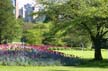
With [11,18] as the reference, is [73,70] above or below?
below

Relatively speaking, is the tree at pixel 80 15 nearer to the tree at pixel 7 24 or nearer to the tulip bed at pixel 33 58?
the tulip bed at pixel 33 58

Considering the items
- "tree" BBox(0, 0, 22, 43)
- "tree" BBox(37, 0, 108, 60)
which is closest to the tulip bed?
"tree" BBox(37, 0, 108, 60)

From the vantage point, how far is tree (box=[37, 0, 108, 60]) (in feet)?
92.7

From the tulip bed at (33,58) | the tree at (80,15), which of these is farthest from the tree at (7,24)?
the tulip bed at (33,58)

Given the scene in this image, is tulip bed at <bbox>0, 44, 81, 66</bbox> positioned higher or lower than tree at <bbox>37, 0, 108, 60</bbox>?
lower

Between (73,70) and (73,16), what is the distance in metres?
9.38

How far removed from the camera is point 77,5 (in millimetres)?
29203

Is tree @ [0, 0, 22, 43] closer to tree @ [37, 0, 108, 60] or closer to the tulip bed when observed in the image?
tree @ [37, 0, 108, 60]

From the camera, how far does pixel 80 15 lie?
28359mm

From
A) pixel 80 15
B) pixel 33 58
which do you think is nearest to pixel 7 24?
pixel 80 15

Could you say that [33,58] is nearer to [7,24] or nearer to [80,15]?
[80,15]

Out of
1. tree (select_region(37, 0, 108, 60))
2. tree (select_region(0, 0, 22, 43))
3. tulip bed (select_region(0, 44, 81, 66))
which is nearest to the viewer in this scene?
tulip bed (select_region(0, 44, 81, 66))

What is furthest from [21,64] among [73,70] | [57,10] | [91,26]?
[91,26]

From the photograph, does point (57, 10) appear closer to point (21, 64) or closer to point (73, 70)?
point (21, 64)
